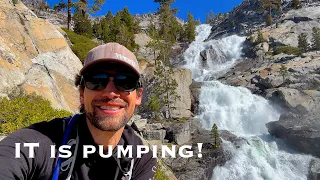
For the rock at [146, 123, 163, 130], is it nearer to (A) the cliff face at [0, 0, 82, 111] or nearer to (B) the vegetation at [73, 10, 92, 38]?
(A) the cliff face at [0, 0, 82, 111]

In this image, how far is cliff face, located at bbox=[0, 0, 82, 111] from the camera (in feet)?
31.5

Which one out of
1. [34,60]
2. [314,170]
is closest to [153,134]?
[314,170]

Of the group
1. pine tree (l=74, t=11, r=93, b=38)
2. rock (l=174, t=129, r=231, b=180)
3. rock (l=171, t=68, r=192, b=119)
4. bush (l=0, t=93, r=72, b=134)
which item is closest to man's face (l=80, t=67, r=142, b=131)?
bush (l=0, t=93, r=72, b=134)

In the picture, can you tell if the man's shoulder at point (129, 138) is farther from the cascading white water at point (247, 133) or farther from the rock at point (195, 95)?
the rock at point (195, 95)

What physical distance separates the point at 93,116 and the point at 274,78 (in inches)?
1807

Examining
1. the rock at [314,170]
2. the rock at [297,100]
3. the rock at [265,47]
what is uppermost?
the rock at [265,47]

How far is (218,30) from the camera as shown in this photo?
9700 cm

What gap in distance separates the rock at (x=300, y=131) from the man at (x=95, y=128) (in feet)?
98.1

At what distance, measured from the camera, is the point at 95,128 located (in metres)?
2.28

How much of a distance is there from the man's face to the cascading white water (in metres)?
25.1

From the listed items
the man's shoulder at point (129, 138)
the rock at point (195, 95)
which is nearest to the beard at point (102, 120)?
the man's shoulder at point (129, 138)

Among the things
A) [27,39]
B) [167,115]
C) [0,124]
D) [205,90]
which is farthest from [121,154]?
[205,90]

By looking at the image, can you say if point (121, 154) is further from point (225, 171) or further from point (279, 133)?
point (279, 133)

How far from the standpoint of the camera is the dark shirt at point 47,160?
74.1 inches
